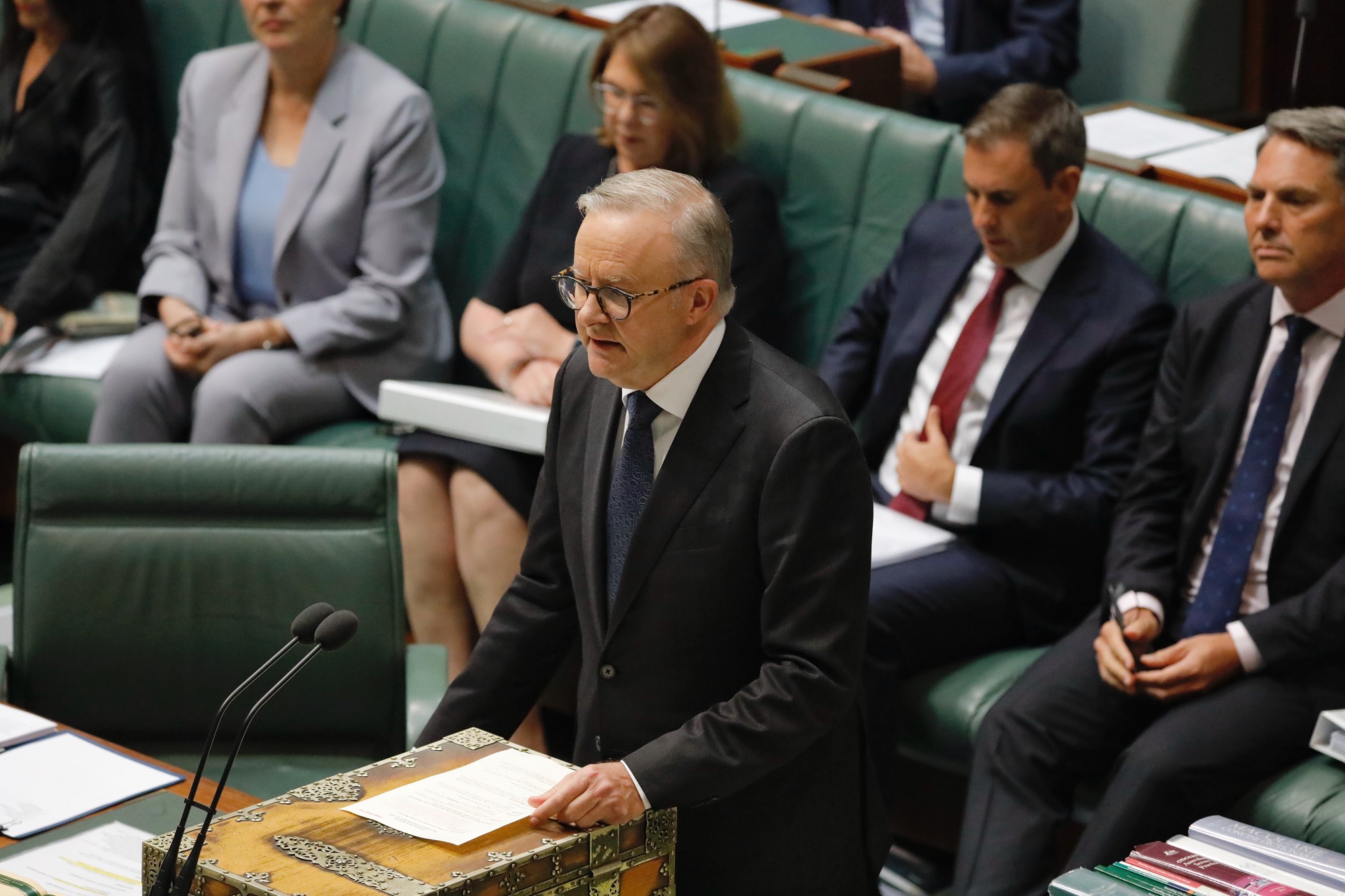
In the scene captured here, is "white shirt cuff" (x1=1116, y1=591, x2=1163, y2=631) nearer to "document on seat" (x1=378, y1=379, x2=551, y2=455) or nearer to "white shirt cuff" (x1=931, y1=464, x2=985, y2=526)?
"white shirt cuff" (x1=931, y1=464, x2=985, y2=526)

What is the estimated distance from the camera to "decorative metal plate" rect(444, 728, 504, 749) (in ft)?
6.18

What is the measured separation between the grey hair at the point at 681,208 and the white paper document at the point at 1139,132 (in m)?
1.75

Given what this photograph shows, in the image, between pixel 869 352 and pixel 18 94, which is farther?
pixel 18 94

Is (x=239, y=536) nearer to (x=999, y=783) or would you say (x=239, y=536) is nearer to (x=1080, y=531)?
(x=999, y=783)

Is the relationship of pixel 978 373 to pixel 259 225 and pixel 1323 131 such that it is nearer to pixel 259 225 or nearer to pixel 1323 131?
pixel 1323 131

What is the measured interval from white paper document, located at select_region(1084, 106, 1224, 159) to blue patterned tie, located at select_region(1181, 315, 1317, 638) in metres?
0.89

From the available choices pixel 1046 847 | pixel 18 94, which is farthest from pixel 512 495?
pixel 18 94

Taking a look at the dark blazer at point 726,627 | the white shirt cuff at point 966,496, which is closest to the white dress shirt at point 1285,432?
the white shirt cuff at point 966,496

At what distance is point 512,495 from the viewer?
331 cm

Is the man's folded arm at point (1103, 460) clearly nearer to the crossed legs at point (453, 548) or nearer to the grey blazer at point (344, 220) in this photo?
the crossed legs at point (453, 548)

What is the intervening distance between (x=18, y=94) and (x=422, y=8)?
101 centimetres

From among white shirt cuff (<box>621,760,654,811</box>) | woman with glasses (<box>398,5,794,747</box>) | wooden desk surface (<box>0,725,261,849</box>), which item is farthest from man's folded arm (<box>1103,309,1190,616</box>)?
wooden desk surface (<box>0,725,261,849</box>)

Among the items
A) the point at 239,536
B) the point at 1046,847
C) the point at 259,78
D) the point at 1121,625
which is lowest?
the point at 1046,847

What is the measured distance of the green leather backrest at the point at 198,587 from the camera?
247cm
